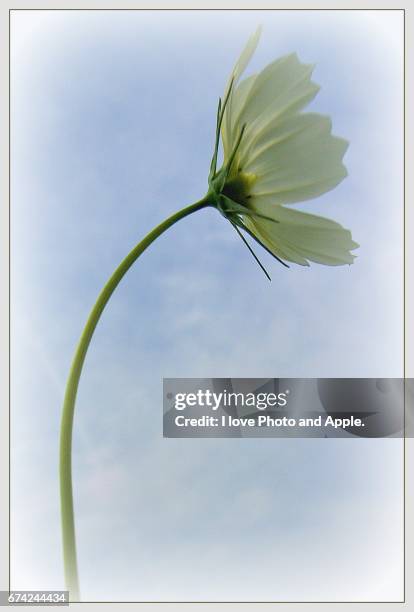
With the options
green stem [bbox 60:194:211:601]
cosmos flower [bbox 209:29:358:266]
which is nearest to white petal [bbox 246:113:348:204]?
cosmos flower [bbox 209:29:358:266]

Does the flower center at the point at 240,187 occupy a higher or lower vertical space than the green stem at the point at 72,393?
higher

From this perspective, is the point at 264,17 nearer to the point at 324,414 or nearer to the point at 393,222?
the point at 393,222

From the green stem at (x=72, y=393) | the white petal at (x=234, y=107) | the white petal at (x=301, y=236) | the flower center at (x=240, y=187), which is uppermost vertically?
the white petal at (x=234, y=107)

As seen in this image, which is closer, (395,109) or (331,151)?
(331,151)

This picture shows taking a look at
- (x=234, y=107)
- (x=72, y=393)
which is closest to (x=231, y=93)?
(x=234, y=107)

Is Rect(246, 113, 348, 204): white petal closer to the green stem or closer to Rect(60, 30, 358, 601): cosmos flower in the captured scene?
Rect(60, 30, 358, 601): cosmos flower

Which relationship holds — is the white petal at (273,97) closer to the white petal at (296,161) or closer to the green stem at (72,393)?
the white petal at (296,161)

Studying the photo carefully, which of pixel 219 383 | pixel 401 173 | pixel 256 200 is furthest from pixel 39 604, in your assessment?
pixel 401 173

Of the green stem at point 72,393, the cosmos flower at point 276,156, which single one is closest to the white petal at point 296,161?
the cosmos flower at point 276,156

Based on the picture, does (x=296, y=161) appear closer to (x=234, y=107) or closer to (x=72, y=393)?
(x=234, y=107)
